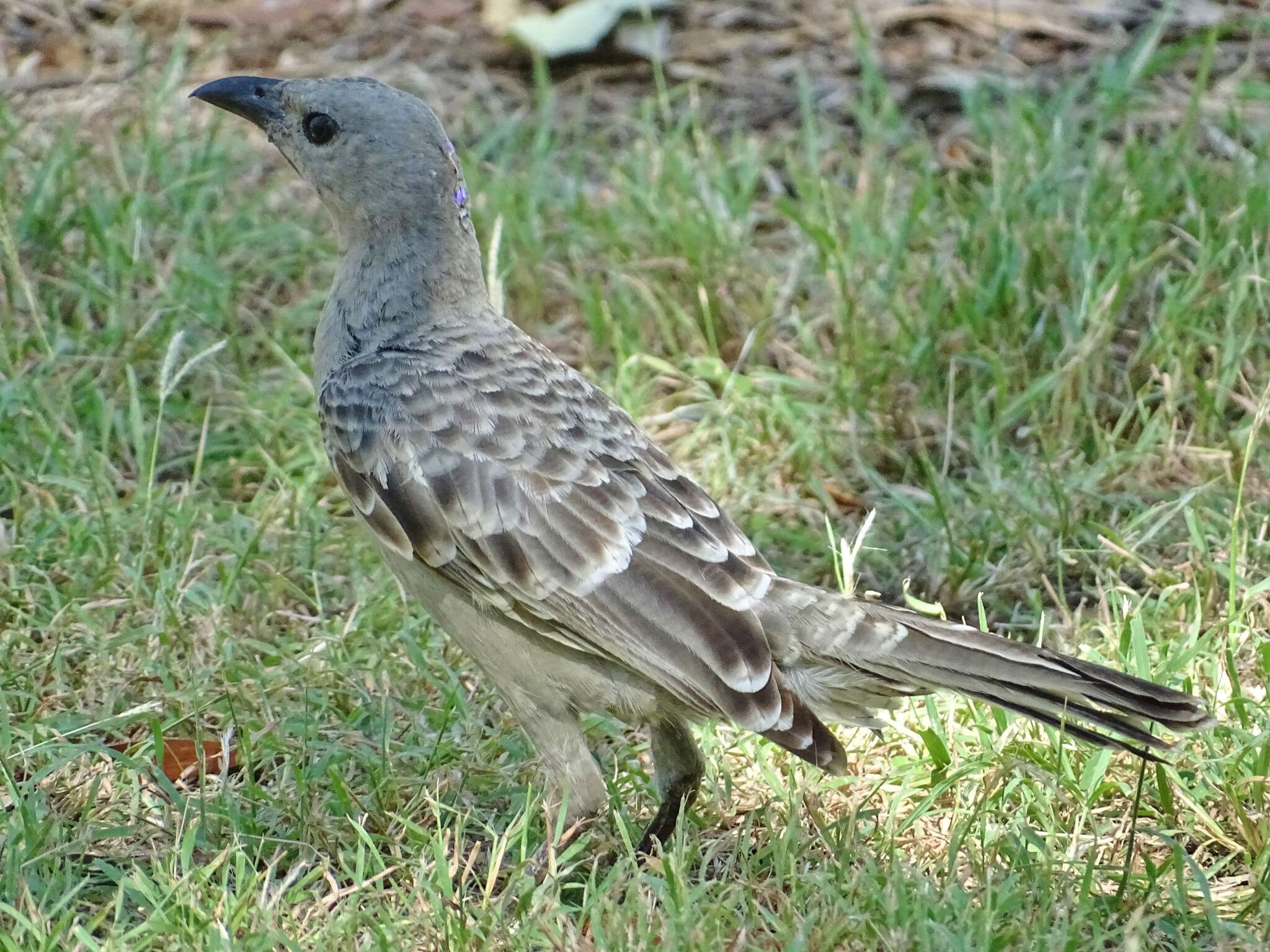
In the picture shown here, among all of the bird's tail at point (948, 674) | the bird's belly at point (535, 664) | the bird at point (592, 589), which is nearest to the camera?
the bird's tail at point (948, 674)

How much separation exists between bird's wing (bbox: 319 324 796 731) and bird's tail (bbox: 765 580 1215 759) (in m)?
Answer: 0.18

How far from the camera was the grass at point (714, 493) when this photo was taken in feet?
13.6

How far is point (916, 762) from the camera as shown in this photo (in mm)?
4758

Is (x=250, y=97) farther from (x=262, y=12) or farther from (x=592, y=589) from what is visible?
(x=262, y=12)

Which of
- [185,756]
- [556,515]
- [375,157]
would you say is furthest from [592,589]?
[375,157]

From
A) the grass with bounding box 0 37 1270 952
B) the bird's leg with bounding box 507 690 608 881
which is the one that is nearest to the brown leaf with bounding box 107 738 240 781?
the grass with bounding box 0 37 1270 952

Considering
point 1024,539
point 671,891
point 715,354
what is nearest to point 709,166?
point 715,354

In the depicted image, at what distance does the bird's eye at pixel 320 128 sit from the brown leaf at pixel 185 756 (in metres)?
1.79

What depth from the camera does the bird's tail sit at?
4.10 m

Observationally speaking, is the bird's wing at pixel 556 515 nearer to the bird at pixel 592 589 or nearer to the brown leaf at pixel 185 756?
the bird at pixel 592 589

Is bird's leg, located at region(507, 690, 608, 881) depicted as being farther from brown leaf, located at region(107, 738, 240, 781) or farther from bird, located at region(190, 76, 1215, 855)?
brown leaf, located at region(107, 738, 240, 781)

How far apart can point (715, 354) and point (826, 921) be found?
314 centimetres

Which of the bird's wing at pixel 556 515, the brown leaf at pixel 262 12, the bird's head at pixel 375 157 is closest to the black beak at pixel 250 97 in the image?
the bird's head at pixel 375 157

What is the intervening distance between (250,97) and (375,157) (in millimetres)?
500
